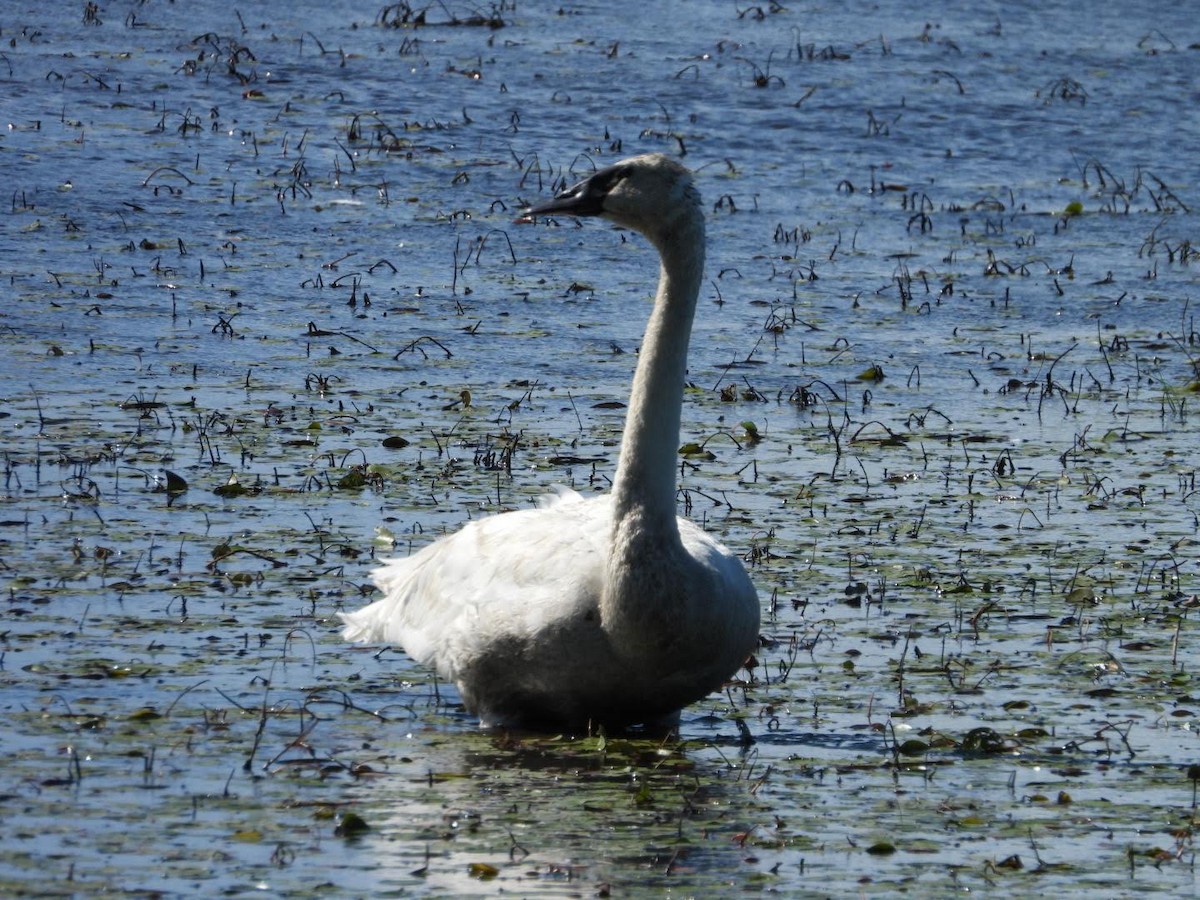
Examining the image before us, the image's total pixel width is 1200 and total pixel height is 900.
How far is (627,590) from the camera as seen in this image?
7.06 m

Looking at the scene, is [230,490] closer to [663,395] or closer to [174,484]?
[174,484]

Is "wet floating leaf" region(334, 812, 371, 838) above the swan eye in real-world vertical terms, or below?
below

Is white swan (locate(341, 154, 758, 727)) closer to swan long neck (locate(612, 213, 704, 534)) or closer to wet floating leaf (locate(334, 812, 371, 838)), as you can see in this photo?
swan long neck (locate(612, 213, 704, 534))

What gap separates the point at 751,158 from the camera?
775 inches

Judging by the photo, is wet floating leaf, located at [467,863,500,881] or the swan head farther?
the swan head

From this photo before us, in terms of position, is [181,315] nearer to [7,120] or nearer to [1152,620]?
[7,120]

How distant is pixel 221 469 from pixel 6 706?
10.9 ft

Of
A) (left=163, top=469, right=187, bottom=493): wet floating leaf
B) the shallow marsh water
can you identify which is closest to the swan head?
the shallow marsh water

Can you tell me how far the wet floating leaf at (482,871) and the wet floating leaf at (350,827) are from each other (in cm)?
45

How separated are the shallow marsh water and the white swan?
0.71 feet

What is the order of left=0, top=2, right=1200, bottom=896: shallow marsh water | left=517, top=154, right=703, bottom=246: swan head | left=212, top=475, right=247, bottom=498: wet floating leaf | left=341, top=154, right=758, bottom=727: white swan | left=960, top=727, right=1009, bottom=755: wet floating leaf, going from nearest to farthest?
1. left=0, top=2, right=1200, bottom=896: shallow marsh water
2. left=341, top=154, right=758, bottom=727: white swan
3. left=960, top=727, right=1009, bottom=755: wet floating leaf
4. left=517, top=154, right=703, bottom=246: swan head
5. left=212, top=475, right=247, bottom=498: wet floating leaf

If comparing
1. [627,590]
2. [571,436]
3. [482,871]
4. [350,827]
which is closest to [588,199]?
[627,590]

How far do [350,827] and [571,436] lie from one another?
17.9ft

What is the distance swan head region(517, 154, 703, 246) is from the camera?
24.5ft
